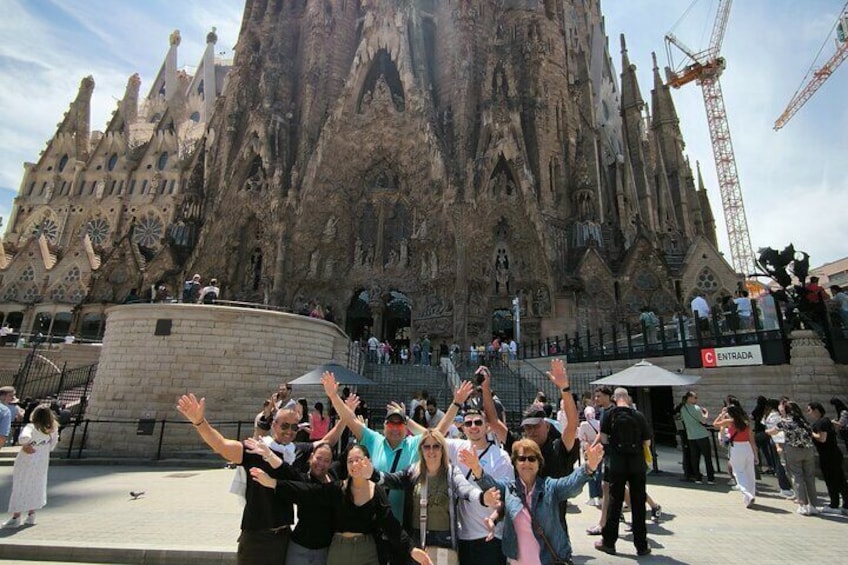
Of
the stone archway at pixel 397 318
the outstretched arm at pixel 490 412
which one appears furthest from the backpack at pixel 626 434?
the stone archway at pixel 397 318

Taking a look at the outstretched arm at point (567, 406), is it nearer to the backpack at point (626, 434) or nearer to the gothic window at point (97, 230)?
the backpack at point (626, 434)

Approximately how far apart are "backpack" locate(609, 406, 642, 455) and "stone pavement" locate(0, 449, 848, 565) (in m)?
1.08

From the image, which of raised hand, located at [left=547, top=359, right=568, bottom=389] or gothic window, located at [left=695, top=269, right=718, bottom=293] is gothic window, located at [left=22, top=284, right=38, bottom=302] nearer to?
raised hand, located at [left=547, top=359, right=568, bottom=389]

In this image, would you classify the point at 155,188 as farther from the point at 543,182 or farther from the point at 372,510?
the point at 372,510

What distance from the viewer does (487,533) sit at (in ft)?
10.0

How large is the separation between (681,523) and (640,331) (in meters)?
10.5

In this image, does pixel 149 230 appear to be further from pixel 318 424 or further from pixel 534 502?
pixel 534 502

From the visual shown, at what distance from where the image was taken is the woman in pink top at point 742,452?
6914 mm

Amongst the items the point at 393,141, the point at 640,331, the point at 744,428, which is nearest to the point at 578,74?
the point at 393,141

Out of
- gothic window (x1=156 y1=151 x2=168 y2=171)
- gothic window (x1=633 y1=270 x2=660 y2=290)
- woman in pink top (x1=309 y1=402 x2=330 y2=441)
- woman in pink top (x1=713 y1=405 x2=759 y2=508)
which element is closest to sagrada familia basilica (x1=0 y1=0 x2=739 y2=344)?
gothic window (x1=633 y1=270 x2=660 y2=290)

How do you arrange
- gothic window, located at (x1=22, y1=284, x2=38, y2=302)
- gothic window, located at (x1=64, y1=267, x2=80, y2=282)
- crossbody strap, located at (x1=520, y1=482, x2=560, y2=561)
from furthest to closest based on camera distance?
gothic window, located at (x1=64, y1=267, x2=80, y2=282)
gothic window, located at (x1=22, y1=284, x2=38, y2=302)
crossbody strap, located at (x1=520, y1=482, x2=560, y2=561)

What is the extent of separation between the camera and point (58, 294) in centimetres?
3606

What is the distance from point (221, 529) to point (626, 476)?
488 centimetres

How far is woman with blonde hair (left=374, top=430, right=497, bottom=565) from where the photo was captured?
300 centimetres
